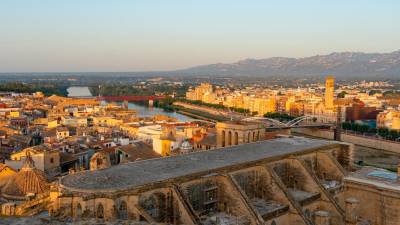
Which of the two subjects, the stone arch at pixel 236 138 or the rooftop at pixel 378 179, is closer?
the rooftop at pixel 378 179

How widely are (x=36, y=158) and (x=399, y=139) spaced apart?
1588 inches

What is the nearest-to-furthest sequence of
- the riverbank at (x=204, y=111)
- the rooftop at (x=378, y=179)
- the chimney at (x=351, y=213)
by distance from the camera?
the chimney at (x=351, y=213) < the rooftop at (x=378, y=179) < the riverbank at (x=204, y=111)

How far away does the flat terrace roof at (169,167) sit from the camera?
12.6m

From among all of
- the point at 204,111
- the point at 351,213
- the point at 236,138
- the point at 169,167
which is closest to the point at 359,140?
the point at 236,138

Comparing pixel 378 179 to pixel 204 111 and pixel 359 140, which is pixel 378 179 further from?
pixel 204 111

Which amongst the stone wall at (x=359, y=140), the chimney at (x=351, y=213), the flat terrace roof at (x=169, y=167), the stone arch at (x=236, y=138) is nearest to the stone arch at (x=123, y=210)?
the flat terrace roof at (x=169, y=167)

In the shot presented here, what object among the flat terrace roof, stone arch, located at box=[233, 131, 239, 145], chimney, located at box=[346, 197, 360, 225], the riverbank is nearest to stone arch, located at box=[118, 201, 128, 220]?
the flat terrace roof

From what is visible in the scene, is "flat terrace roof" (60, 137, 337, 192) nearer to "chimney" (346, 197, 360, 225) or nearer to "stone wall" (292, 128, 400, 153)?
"chimney" (346, 197, 360, 225)

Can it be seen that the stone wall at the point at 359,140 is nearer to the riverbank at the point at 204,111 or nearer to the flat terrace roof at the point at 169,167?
the riverbank at the point at 204,111

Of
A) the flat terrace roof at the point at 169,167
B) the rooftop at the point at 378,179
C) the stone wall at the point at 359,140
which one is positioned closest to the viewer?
the flat terrace roof at the point at 169,167

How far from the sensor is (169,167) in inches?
593

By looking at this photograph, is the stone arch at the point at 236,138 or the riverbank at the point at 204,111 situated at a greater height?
the stone arch at the point at 236,138

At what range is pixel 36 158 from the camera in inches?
907

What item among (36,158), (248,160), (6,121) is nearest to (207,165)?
(248,160)
